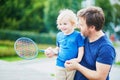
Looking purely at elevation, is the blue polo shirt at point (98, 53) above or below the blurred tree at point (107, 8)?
above

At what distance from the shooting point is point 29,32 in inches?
590

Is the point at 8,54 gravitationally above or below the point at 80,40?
below

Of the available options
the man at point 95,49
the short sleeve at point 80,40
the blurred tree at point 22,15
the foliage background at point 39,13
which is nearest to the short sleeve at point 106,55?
the man at point 95,49

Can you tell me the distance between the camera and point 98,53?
6.68 ft

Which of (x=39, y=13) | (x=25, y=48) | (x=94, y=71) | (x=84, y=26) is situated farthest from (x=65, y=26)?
(x=39, y=13)

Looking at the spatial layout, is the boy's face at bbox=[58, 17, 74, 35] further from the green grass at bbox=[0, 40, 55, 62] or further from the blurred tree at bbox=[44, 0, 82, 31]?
the blurred tree at bbox=[44, 0, 82, 31]

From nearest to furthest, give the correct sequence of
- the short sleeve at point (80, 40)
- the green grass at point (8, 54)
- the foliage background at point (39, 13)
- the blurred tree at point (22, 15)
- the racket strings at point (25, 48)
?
the short sleeve at point (80, 40), the racket strings at point (25, 48), the green grass at point (8, 54), the blurred tree at point (22, 15), the foliage background at point (39, 13)

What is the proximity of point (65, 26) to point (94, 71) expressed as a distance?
29.5 inches

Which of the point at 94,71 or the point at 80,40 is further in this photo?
the point at 80,40

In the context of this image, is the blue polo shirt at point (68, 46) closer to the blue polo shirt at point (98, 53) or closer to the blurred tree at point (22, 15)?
the blue polo shirt at point (98, 53)

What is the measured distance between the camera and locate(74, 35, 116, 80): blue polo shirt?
2004mm

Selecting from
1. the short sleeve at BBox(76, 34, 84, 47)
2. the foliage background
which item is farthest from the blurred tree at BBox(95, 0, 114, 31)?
the short sleeve at BBox(76, 34, 84, 47)

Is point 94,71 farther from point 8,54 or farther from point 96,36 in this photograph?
point 8,54

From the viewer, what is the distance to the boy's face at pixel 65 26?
8.89 feet
